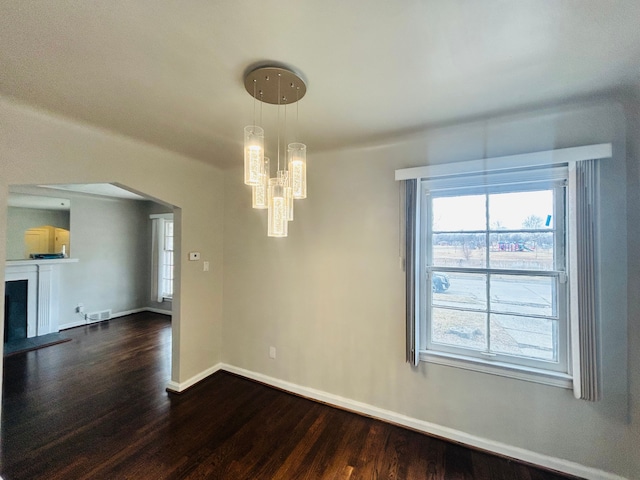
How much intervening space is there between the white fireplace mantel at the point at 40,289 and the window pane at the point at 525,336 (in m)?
6.33

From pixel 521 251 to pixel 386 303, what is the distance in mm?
1087

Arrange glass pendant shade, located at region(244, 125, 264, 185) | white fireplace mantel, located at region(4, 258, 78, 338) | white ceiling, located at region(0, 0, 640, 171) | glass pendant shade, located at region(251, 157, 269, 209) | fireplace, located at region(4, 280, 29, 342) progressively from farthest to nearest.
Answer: white fireplace mantel, located at region(4, 258, 78, 338) < fireplace, located at region(4, 280, 29, 342) < glass pendant shade, located at region(251, 157, 269, 209) < glass pendant shade, located at region(244, 125, 264, 185) < white ceiling, located at region(0, 0, 640, 171)

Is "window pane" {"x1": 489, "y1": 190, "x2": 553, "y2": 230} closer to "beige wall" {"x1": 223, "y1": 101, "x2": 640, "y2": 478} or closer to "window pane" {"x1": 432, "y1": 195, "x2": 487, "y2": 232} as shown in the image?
"window pane" {"x1": 432, "y1": 195, "x2": 487, "y2": 232}

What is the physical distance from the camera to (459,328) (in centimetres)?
212

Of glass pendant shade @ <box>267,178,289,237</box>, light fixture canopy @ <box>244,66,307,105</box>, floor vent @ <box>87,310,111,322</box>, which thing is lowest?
A: floor vent @ <box>87,310,111,322</box>

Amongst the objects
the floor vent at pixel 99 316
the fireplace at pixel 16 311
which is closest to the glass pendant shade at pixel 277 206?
the fireplace at pixel 16 311

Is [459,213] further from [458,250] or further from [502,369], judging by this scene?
[502,369]

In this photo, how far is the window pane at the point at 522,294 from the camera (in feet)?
6.15

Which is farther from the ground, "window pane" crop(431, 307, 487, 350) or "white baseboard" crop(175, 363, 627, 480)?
"window pane" crop(431, 307, 487, 350)

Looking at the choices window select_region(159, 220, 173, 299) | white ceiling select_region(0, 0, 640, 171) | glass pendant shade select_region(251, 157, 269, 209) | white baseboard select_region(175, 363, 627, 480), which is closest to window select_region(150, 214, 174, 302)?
window select_region(159, 220, 173, 299)

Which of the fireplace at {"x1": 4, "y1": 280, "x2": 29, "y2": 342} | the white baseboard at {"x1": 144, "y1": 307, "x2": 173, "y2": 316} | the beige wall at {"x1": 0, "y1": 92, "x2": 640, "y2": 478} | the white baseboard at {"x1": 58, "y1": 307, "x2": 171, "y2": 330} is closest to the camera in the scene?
the beige wall at {"x1": 0, "y1": 92, "x2": 640, "y2": 478}

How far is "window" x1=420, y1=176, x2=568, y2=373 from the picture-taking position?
1.86 metres

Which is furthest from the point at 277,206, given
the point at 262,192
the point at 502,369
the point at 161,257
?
the point at 161,257

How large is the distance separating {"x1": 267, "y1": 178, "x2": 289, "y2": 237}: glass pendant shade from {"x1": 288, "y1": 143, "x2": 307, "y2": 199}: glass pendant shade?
0.43ft
